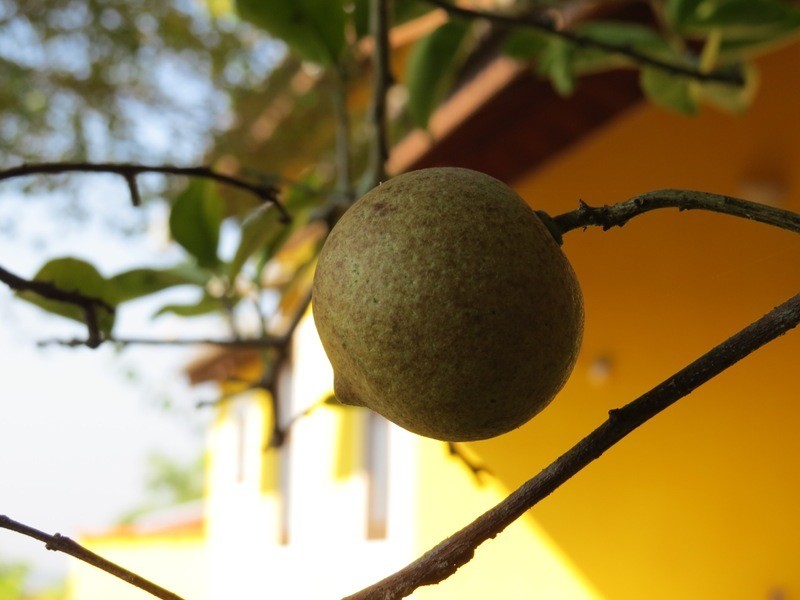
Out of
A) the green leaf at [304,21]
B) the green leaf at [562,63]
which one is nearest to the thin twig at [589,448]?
the green leaf at [304,21]

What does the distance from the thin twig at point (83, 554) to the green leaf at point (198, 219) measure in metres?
0.60

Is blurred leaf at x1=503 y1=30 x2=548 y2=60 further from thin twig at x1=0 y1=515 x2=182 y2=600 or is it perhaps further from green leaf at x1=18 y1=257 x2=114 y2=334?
thin twig at x1=0 y1=515 x2=182 y2=600

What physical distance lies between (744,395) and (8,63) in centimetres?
295

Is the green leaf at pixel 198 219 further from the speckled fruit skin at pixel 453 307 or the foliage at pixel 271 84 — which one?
the speckled fruit skin at pixel 453 307

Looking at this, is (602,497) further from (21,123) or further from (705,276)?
(21,123)

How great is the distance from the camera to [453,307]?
1.26ft

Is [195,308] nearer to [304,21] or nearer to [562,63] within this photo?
[304,21]

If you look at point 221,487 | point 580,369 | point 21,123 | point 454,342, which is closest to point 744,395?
point 580,369

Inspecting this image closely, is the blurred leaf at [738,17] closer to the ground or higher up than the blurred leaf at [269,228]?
closer to the ground

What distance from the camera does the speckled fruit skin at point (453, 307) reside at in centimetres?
39

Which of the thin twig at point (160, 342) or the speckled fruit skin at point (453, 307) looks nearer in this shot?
the speckled fruit skin at point (453, 307)

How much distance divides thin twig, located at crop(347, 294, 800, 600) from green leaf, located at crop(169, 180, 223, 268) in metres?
0.68

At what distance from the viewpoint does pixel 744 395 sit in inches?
44.7

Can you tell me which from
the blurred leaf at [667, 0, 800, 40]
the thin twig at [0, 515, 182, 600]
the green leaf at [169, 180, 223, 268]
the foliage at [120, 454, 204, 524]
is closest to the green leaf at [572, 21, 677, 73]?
the blurred leaf at [667, 0, 800, 40]
